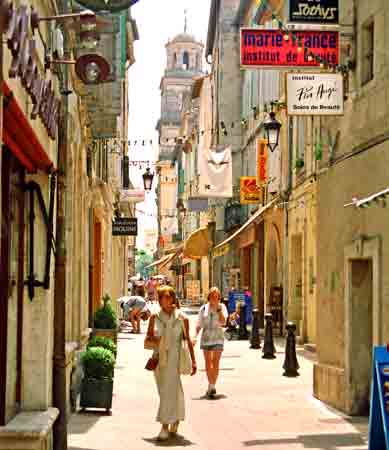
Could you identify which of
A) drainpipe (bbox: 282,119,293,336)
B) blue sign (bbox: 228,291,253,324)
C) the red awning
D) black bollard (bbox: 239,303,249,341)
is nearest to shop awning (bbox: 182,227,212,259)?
blue sign (bbox: 228,291,253,324)

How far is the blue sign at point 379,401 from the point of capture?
28.8ft

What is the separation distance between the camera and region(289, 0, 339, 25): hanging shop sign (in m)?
12.5

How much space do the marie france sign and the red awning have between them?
13.7 ft

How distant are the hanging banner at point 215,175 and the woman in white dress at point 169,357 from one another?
1973 centimetres

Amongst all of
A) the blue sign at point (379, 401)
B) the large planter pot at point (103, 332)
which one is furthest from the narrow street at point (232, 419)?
the blue sign at point (379, 401)

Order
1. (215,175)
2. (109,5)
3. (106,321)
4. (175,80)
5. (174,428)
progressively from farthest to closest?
(175,80) → (215,175) → (106,321) → (174,428) → (109,5)

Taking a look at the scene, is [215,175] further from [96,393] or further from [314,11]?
[96,393]

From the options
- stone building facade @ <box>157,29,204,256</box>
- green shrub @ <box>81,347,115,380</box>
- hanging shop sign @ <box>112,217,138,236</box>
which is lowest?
green shrub @ <box>81,347,115,380</box>

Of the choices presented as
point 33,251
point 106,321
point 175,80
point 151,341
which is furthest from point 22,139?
point 175,80

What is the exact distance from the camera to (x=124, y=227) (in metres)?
28.7

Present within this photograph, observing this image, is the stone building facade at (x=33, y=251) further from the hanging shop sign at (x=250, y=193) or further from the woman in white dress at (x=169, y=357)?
the hanging shop sign at (x=250, y=193)

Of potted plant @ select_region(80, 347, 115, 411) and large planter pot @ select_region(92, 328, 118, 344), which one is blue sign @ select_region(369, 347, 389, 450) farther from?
large planter pot @ select_region(92, 328, 118, 344)

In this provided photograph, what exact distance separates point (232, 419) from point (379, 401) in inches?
142

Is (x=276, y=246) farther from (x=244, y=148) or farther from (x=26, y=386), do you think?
(x=26, y=386)
